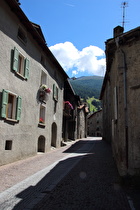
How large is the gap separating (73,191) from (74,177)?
5.39 feet

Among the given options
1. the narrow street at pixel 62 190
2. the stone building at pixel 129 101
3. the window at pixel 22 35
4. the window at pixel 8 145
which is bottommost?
the narrow street at pixel 62 190

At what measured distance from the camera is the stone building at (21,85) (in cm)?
945

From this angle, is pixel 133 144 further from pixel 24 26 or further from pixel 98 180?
pixel 24 26

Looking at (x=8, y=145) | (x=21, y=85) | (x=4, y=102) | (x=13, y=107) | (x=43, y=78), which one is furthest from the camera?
(x=43, y=78)

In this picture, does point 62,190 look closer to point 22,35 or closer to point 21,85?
point 21,85

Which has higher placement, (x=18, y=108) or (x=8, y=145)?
(x=18, y=108)

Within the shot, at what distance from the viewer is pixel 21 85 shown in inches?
439

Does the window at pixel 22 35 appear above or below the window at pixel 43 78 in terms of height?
above

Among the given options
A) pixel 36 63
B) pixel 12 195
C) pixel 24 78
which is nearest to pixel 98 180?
pixel 12 195

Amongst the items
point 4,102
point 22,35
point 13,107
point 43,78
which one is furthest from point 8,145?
point 43,78

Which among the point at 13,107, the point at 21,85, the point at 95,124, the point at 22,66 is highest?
the point at 22,66

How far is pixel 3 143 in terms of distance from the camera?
30.4 feet

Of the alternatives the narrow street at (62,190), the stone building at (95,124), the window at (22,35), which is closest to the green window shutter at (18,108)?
the narrow street at (62,190)

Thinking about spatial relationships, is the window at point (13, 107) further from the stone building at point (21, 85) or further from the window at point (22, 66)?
the window at point (22, 66)
